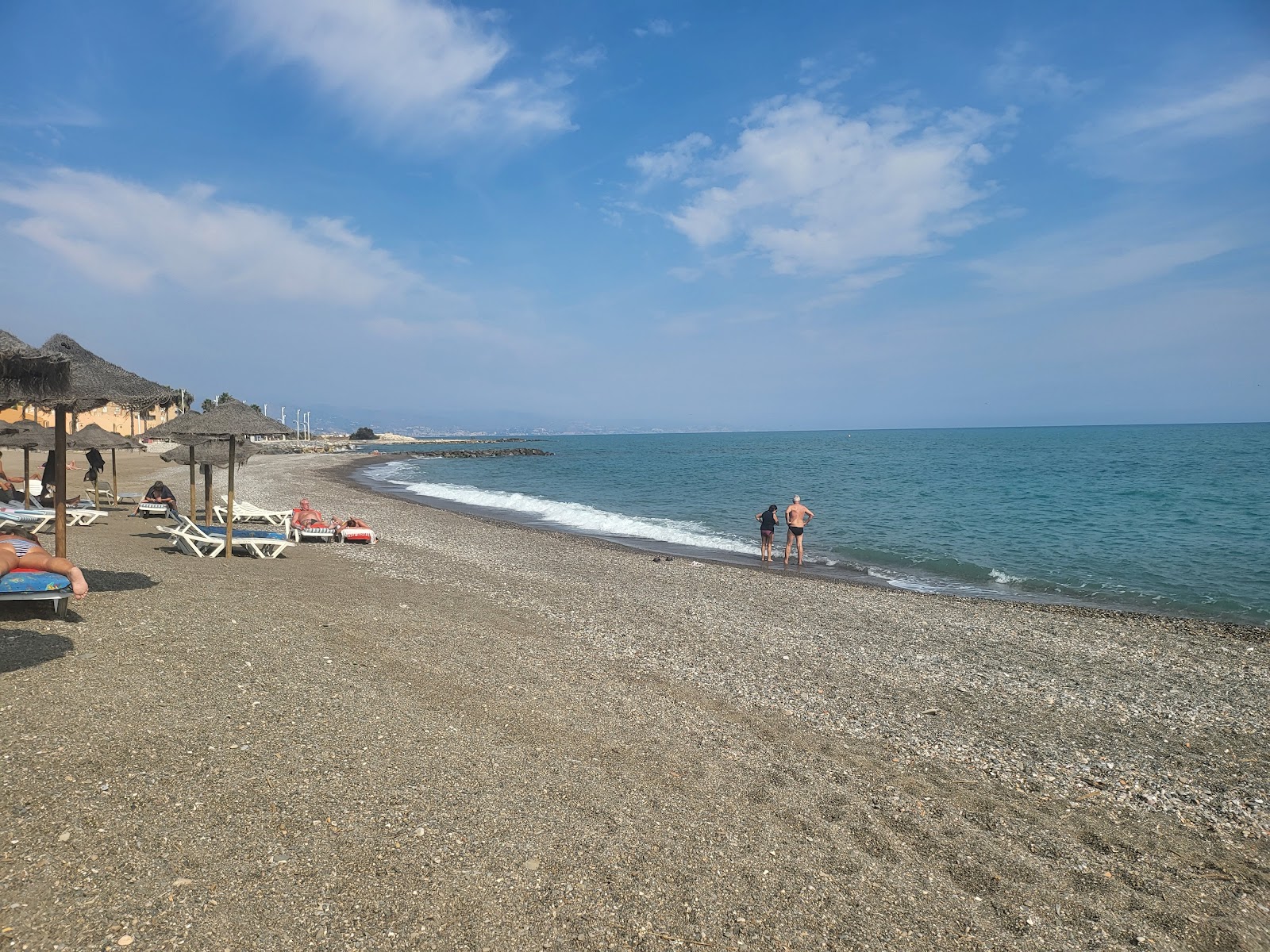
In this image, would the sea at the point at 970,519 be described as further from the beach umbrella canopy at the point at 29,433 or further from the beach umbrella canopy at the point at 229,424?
the beach umbrella canopy at the point at 29,433

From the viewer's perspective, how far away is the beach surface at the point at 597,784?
3980 millimetres

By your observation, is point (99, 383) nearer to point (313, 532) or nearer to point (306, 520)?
point (313, 532)

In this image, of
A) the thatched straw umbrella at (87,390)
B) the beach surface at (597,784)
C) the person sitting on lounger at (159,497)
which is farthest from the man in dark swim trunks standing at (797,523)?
the person sitting on lounger at (159,497)

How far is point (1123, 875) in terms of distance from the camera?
483 centimetres

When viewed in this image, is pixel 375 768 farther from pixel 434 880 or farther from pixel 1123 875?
pixel 1123 875

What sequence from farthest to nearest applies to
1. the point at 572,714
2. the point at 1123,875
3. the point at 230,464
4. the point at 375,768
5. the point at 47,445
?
1. the point at 47,445
2. the point at 230,464
3. the point at 572,714
4. the point at 375,768
5. the point at 1123,875

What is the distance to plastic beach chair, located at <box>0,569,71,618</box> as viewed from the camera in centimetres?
699

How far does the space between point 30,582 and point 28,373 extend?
2074mm

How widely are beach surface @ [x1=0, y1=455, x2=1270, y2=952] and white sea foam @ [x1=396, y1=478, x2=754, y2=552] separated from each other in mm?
12558

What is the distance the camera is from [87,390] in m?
7.61

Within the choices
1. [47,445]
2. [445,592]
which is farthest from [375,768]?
[47,445]

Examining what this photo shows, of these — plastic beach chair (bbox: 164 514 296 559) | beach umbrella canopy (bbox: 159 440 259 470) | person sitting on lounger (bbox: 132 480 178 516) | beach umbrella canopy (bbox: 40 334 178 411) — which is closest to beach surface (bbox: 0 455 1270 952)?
beach umbrella canopy (bbox: 40 334 178 411)

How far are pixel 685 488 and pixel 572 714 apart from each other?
3749 cm

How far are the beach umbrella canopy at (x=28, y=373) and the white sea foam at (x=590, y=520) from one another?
653 inches
